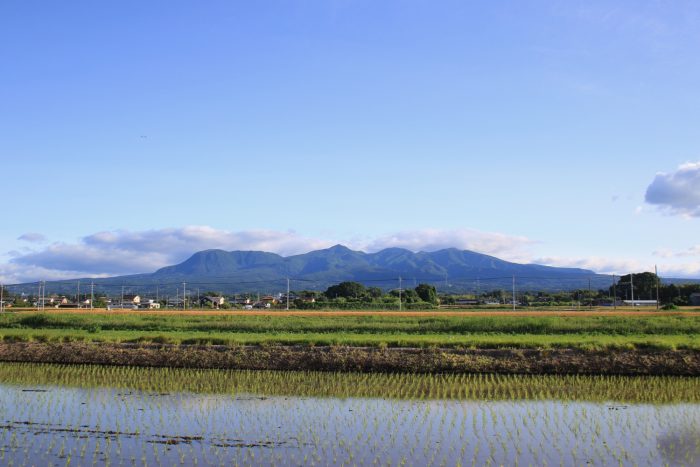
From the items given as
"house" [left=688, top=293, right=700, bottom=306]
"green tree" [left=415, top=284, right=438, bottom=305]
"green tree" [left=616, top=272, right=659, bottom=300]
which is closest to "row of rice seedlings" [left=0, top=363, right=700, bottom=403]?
"house" [left=688, top=293, right=700, bottom=306]

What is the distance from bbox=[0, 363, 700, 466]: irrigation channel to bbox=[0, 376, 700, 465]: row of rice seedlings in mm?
29

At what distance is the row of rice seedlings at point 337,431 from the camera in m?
9.21

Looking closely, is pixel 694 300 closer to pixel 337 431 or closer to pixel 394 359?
pixel 394 359

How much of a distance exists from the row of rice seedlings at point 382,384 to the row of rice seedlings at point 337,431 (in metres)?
0.90

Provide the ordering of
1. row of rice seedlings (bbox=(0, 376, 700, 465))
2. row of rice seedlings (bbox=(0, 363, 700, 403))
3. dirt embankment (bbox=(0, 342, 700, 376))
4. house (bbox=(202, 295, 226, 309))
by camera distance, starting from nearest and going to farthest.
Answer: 1. row of rice seedlings (bbox=(0, 376, 700, 465))
2. row of rice seedlings (bbox=(0, 363, 700, 403))
3. dirt embankment (bbox=(0, 342, 700, 376))
4. house (bbox=(202, 295, 226, 309))

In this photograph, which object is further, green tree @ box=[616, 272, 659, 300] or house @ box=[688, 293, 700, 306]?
green tree @ box=[616, 272, 659, 300]

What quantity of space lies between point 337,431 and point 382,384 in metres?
5.37

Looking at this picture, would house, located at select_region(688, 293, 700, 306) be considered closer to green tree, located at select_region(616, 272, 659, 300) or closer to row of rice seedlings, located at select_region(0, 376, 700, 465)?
green tree, located at select_region(616, 272, 659, 300)

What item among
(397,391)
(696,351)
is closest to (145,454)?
(397,391)

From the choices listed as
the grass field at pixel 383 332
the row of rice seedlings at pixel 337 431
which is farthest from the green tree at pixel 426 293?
the row of rice seedlings at pixel 337 431

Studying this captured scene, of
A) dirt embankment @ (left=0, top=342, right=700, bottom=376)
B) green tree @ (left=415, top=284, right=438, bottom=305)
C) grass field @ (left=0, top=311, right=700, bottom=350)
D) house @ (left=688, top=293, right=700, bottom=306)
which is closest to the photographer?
dirt embankment @ (left=0, top=342, right=700, bottom=376)

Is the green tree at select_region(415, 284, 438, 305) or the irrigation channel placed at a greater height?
the green tree at select_region(415, 284, 438, 305)

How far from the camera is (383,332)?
28.5 metres

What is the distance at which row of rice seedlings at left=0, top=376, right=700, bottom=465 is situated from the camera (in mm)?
9211
